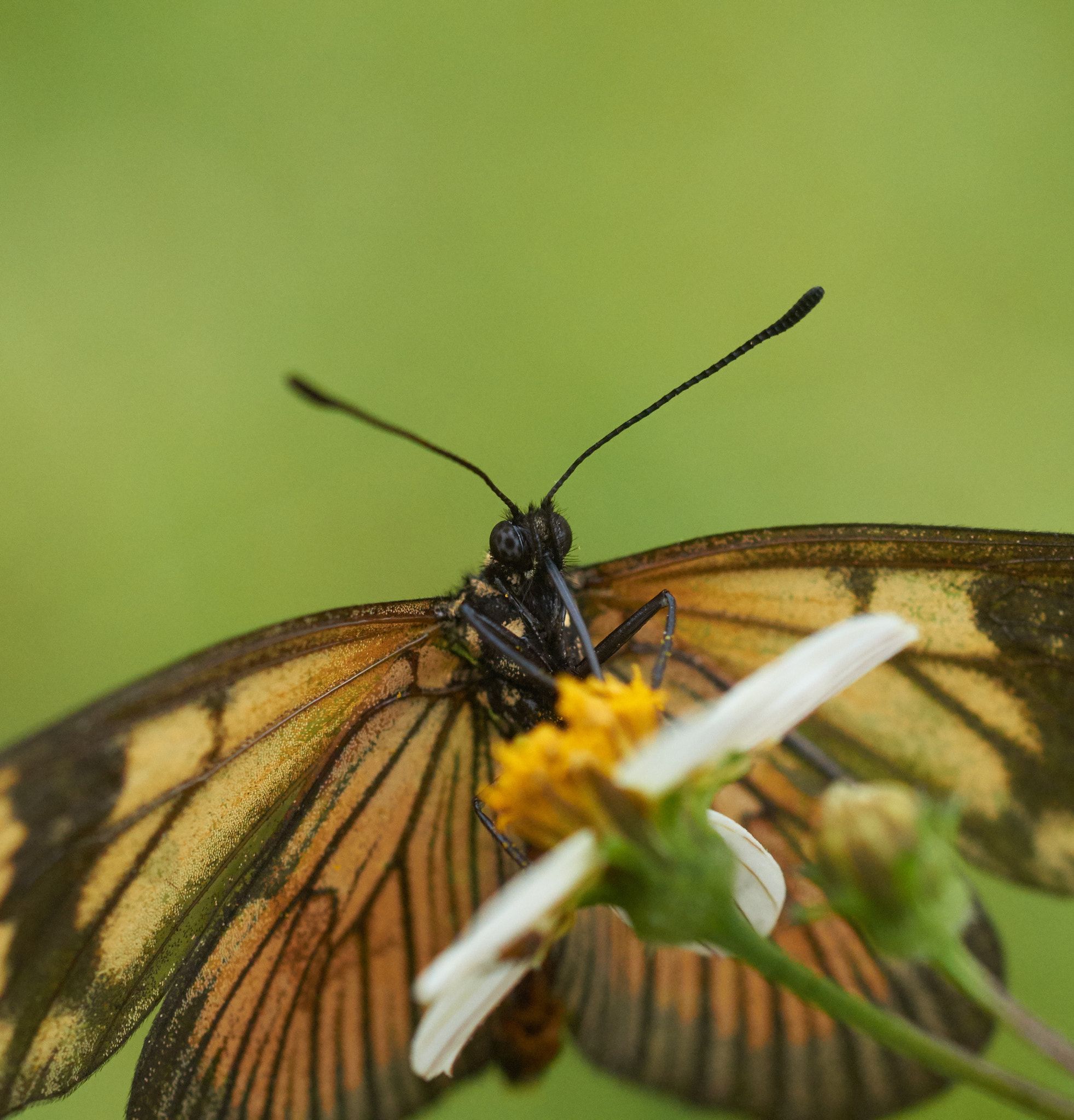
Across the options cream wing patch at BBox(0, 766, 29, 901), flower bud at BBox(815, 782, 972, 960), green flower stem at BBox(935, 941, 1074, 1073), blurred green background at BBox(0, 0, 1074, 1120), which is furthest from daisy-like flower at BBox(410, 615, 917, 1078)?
blurred green background at BBox(0, 0, 1074, 1120)

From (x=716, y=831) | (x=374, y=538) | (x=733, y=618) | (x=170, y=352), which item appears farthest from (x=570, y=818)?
(x=170, y=352)

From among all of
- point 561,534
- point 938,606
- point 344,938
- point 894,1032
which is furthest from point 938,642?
point 344,938

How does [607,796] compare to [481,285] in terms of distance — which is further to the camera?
[481,285]

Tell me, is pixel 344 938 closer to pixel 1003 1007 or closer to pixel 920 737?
pixel 920 737

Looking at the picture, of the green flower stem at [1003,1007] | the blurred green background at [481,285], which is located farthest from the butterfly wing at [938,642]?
the blurred green background at [481,285]

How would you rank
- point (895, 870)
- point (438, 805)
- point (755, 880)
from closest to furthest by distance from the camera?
point (895, 870) → point (755, 880) → point (438, 805)

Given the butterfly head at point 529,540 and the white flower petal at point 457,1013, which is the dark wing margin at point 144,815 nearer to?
the butterfly head at point 529,540
